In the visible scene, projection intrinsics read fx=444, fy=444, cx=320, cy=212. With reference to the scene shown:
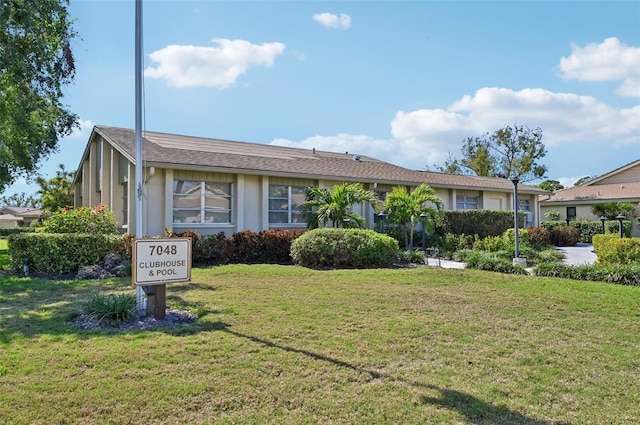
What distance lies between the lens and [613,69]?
1512 cm

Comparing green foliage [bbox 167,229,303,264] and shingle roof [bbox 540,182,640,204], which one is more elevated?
shingle roof [bbox 540,182,640,204]

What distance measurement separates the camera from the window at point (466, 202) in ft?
66.2

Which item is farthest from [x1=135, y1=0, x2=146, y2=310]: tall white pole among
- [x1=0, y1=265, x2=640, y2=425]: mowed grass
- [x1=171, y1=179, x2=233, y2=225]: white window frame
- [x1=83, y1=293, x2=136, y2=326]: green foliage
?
[x1=171, y1=179, x2=233, y2=225]: white window frame

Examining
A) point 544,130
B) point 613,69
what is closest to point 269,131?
point 613,69

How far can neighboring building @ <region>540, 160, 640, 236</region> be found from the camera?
28.2 m

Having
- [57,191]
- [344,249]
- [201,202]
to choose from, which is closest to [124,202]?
[201,202]

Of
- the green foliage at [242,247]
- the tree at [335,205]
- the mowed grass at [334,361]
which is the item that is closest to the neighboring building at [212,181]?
the tree at [335,205]

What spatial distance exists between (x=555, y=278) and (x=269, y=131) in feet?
42.7

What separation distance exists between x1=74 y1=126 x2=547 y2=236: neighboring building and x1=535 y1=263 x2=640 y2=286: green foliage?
7.49 metres

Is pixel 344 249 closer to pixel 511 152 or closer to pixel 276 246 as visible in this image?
pixel 276 246

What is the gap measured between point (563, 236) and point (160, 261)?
63.1 feet

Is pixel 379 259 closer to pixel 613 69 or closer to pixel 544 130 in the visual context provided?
pixel 613 69

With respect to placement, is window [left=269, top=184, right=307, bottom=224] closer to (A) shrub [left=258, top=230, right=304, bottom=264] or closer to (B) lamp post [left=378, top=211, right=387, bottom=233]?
(A) shrub [left=258, top=230, right=304, bottom=264]

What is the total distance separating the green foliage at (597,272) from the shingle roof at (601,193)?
69.7ft
